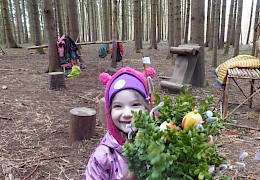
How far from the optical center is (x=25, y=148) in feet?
9.91

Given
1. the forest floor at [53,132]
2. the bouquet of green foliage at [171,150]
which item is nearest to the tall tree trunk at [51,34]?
the forest floor at [53,132]

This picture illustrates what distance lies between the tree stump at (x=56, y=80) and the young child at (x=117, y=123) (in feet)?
13.8

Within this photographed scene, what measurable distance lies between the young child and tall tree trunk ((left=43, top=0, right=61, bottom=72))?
533 centimetres

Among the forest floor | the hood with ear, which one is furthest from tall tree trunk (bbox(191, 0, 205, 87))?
the hood with ear

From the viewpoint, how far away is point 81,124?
3236mm

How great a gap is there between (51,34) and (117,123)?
5.44 meters

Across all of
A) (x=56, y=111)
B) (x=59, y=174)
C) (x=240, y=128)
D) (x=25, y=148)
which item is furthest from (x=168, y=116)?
(x=56, y=111)

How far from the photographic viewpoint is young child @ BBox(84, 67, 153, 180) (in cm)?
120

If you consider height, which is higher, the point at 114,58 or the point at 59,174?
the point at 114,58

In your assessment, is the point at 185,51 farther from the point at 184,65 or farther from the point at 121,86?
the point at 121,86

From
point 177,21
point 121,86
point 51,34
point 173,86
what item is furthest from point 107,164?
point 177,21

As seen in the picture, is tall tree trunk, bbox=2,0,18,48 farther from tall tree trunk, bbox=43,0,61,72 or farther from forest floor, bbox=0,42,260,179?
forest floor, bbox=0,42,260,179

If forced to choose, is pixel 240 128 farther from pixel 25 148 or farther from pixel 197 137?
pixel 197 137

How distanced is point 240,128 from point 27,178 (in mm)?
2801
